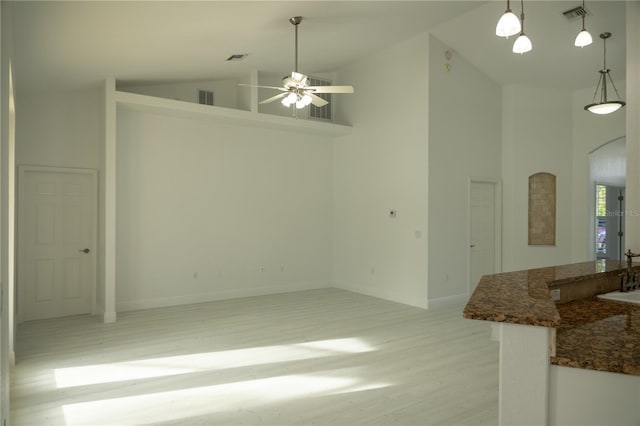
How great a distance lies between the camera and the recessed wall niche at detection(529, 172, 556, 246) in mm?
7707

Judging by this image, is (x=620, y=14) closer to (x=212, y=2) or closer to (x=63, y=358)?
(x=212, y=2)

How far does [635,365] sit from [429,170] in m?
5.27

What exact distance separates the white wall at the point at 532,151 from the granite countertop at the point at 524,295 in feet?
14.8

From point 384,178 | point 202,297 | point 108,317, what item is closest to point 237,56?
point 384,178

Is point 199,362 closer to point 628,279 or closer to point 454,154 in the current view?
point 628,279

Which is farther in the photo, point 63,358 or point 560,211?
point 560,211

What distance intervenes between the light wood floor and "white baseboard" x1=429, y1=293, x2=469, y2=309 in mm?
355

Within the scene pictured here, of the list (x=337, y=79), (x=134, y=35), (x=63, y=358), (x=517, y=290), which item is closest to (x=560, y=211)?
(x=337, y=79)

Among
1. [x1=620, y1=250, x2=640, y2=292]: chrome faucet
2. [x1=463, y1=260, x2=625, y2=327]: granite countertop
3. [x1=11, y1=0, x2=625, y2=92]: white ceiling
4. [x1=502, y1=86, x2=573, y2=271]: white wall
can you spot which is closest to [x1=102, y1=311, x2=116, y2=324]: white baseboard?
[x1=11, y1=0, x2=625, y2=92]: white ceiling

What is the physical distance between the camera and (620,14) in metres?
5.40

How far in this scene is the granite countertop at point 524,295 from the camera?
167cm

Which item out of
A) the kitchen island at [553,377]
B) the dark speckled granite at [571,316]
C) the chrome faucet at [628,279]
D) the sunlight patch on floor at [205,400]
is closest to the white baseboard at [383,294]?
the sunlight patch on floor at [205,400]

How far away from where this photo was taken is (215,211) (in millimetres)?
7328

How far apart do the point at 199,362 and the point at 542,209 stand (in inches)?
256
